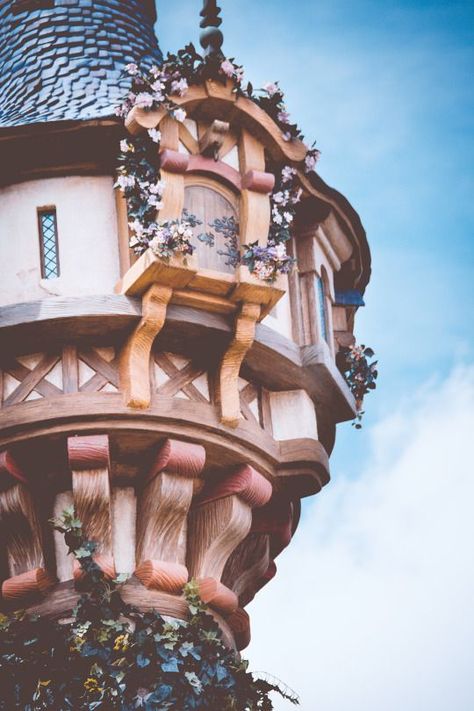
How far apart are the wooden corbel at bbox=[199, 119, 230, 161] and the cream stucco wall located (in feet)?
2.79

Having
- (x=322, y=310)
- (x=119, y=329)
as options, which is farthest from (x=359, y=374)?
(x=119, y=329)

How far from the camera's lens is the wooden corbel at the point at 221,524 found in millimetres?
17281

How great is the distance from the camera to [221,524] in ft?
56.9

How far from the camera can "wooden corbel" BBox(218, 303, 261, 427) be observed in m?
17.1

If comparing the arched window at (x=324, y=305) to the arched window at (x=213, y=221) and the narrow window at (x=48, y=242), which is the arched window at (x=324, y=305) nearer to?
the arched window at (x=213, y=221)

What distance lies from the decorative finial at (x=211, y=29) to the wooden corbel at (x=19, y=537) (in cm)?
379

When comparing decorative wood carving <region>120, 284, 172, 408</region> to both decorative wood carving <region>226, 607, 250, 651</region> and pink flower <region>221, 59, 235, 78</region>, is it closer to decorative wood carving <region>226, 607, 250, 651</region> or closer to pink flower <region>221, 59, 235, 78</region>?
pink flower <region>221, 59, 235, 78</region>

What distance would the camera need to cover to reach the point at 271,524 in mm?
18406

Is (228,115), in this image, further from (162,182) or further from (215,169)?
(162,182)

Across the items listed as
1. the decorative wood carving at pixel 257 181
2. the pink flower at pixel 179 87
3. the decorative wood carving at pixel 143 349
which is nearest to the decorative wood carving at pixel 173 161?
the pink flower at pixel 179 87

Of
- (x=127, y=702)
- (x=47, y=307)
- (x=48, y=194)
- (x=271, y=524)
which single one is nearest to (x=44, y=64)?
(x=48, y=194)

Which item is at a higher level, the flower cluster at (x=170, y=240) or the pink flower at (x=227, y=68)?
the pink flower at (x=227, y=68)

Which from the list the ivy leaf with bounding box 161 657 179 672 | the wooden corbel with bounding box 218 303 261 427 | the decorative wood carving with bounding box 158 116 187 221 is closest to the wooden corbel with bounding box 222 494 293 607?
the wooden corbel with bounding box 218 303 261 427

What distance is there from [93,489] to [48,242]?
2209 millimetres
